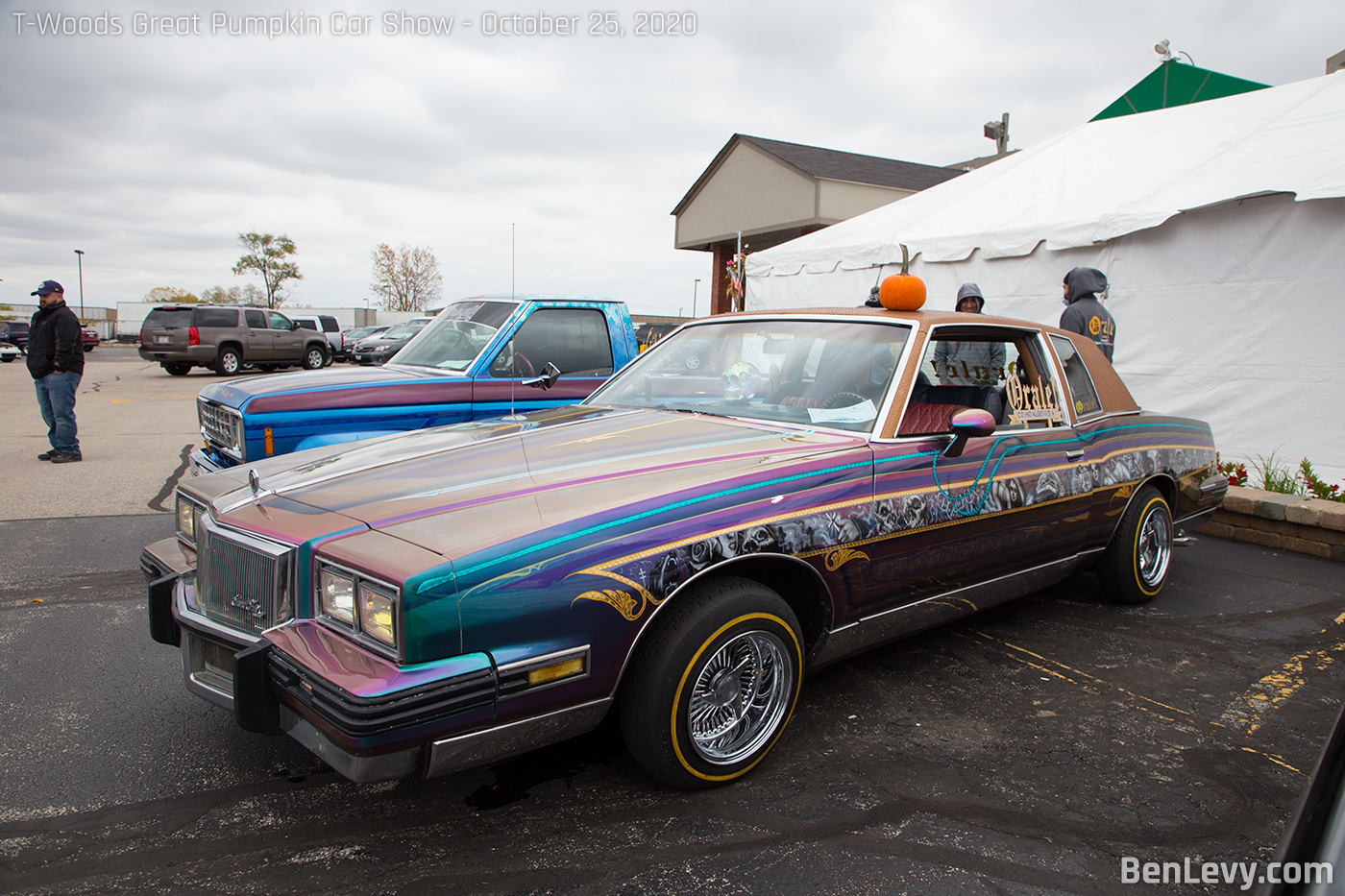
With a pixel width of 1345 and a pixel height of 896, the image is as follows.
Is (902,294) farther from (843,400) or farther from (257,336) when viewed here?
(257,336)

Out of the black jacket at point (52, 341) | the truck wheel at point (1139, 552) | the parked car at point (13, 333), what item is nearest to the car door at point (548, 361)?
the truck wheel at point (1139, 552)

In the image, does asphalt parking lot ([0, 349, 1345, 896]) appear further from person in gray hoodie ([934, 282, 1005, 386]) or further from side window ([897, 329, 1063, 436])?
person in gray hoodie ([934, 282, 1005, 386])

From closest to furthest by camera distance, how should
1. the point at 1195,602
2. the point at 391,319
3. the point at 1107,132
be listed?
the point at 1195,602
the point at 1107,132
the point at 391,319

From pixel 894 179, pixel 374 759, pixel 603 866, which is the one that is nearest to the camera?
pixel 374 759

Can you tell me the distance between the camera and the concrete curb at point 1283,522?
17.7 ft

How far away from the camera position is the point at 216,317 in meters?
20.2

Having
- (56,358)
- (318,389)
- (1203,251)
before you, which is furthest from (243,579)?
(1203,251)

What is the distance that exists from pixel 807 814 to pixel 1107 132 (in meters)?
9.53

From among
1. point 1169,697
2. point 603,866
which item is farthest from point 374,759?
point 1169,697

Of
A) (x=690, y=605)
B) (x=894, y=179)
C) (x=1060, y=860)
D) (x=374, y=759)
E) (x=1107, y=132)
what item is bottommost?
(x=1060, y=860)

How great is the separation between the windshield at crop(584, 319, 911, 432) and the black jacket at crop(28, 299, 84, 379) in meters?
6.56

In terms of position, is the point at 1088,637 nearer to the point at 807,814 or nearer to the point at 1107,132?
the point at 807,814

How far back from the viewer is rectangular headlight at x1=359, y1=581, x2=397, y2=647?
1886 mm

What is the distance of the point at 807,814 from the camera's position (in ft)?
7.79
